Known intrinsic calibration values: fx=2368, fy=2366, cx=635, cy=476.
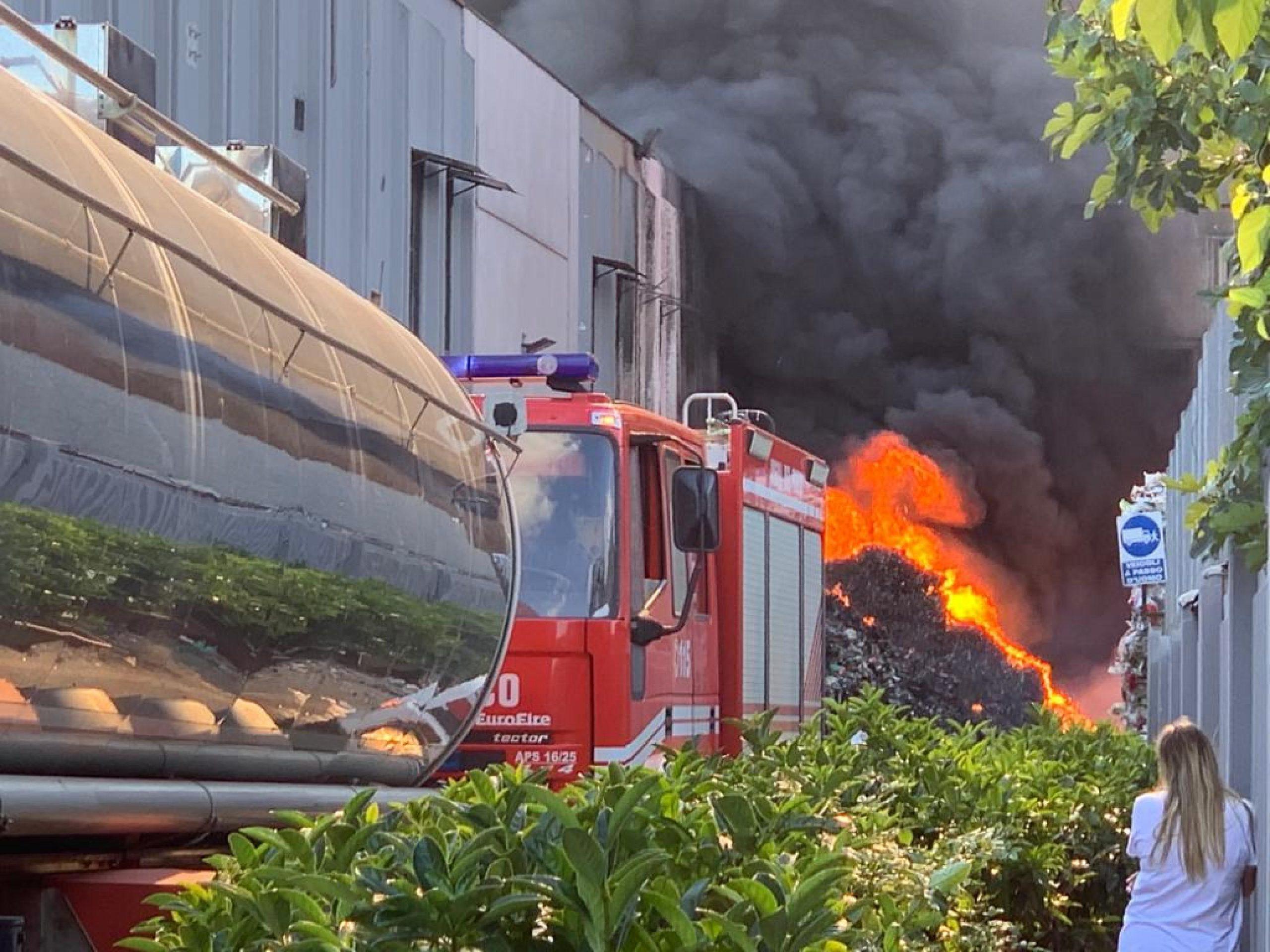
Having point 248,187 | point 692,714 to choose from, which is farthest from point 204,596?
point 692,714

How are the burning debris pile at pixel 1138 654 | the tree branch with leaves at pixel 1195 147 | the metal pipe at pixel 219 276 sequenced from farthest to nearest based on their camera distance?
1. the burning debris pile at pixel 1138 654
2. the tree branch with leaves at pixel 1195 147
3. the metal pipe at pixel 219 276

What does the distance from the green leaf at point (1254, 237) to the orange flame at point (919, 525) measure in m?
23.7

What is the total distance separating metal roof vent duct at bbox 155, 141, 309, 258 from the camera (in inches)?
251

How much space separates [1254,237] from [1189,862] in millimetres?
3307

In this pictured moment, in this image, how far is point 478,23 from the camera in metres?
24.6

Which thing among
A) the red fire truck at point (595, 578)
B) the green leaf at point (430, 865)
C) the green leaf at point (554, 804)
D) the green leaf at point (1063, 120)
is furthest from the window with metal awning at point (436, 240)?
the green leaf at point (430, 865)

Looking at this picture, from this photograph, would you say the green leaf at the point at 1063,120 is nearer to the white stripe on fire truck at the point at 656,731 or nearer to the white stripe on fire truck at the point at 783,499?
the white stripe on fire truck at the point at 656,731

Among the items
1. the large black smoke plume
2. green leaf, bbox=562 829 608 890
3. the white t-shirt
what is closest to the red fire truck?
the white t-shirt

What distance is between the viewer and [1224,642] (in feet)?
32.7

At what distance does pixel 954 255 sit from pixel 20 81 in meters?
28.0

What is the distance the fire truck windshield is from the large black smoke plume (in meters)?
20.8

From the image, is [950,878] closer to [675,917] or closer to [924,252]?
[675,917]

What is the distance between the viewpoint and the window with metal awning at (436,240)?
74.3ft

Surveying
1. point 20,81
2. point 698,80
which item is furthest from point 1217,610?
point 698,80
